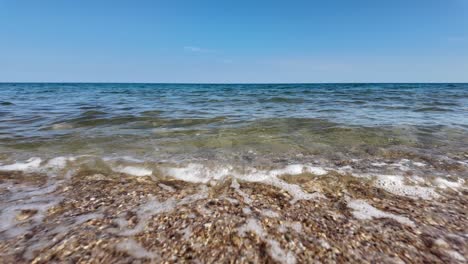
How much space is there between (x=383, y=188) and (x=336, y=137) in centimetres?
246

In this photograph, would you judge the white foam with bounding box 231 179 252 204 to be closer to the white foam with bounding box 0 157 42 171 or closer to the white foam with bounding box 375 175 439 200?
the white foam with bounding box 375 175 439 200

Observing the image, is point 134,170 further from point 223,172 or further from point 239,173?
point 239,173

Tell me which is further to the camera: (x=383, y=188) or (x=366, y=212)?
(x=383, y=188)

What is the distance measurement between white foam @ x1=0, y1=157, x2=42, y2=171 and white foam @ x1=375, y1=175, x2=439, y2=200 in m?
4.98

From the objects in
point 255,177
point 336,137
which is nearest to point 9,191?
point 255,177

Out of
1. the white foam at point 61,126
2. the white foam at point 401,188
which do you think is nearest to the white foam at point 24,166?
the white foam at point 61,126

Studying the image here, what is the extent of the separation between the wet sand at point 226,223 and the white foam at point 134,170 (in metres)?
0.28

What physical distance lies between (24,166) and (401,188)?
5.40 meters

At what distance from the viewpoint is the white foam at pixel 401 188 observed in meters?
2.76

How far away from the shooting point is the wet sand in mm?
1824

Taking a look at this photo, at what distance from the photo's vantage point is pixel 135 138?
17.6 feet

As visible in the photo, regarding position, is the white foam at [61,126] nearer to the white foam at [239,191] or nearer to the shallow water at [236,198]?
the shallow water at [236,198]

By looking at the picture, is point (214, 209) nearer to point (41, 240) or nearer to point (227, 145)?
point (41, 240)

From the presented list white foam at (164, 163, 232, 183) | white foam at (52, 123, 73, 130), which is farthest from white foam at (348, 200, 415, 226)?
white foam at (52, 123, 73, 130)
